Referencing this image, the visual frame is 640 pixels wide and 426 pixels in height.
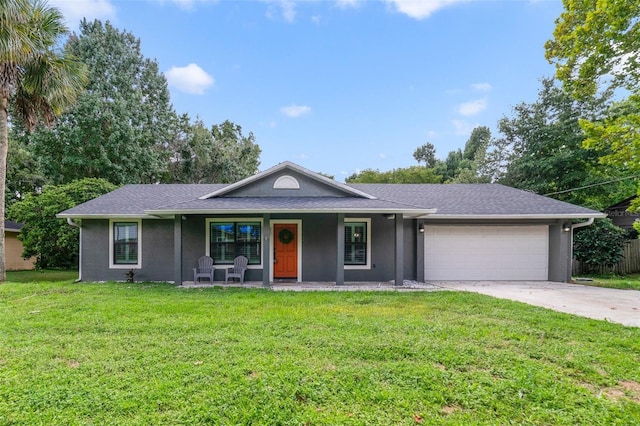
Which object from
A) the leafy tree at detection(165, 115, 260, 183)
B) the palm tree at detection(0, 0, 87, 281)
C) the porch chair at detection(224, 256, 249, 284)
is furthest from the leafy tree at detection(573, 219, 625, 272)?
the leafy tree at detection(165, 115, 260, 183)

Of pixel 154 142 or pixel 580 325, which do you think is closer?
pixel 580 325

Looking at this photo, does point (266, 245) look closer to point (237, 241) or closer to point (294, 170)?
point (237, 241)

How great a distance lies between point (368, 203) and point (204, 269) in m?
5.42

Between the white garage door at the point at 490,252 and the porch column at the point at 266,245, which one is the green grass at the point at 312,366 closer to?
the porch column at the point at 266,245

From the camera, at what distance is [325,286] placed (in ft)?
29.9

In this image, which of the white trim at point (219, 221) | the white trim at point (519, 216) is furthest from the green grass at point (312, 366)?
the white trim at point (519, 216)

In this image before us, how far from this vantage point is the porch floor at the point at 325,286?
28.3 feet

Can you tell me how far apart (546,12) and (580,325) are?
11.0 metres

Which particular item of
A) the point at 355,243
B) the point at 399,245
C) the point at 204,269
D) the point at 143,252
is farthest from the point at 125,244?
the point at 399,245

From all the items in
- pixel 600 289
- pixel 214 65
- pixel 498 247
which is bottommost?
pixel 600 289

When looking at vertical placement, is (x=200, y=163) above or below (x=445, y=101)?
below

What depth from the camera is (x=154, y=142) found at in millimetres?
20219

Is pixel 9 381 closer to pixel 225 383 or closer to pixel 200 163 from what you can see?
pixel 225 383

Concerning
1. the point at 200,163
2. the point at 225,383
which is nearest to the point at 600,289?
the point at 225,383
